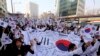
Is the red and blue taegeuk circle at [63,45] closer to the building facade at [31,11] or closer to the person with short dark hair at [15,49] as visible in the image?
the person with short dark hair at [15,49]

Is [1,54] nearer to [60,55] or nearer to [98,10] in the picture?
[60,55]

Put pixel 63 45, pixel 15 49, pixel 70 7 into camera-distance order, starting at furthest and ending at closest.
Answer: pixel 70 7, pixel 63 45, pixel 15 49

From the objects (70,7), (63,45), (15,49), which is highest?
(70,7)

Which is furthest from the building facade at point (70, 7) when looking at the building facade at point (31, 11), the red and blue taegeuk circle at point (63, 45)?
the red and blue taegeuk circle at point (63, 45)

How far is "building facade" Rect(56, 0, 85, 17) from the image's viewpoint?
86.7m

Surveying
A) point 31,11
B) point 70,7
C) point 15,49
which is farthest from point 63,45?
point 31,11

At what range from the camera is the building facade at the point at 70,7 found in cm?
8669

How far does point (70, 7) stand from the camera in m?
91.4

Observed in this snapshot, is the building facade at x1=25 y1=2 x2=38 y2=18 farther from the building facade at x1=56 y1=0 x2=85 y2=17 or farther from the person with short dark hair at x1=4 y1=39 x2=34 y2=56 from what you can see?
the person with short dark hair at x1=4 y1=39 x2=34 y2=56

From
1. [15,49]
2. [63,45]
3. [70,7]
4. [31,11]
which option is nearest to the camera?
[15,49]

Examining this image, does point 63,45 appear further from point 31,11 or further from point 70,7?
point 31,11

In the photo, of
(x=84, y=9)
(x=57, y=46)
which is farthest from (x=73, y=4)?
(x=57, y=46)

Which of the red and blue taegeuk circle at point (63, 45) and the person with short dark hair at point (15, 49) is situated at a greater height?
the person with short dark hair at point (15, 49)

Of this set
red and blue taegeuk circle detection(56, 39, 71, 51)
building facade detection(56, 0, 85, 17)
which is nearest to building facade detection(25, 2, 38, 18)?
building facade detection(56, 0, 85, 17)
